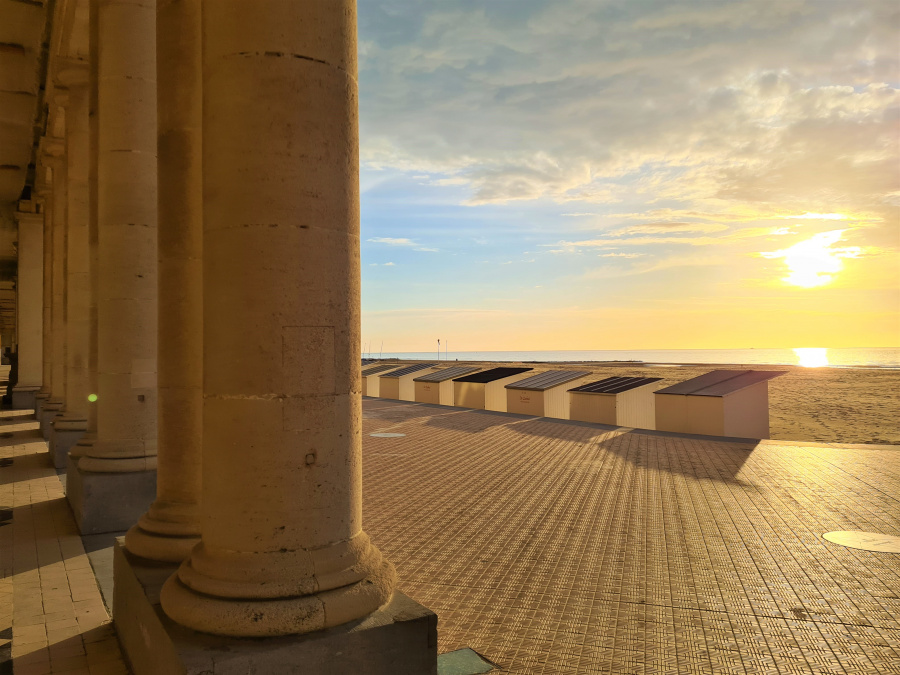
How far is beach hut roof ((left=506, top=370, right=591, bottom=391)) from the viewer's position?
25.8 meters

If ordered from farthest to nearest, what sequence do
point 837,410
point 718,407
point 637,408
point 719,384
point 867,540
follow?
1. point 837,410
2. point 637,408
3. point 719,384
4. point 718,407
5. point 867,540

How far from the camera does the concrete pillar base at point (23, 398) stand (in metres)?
30.8

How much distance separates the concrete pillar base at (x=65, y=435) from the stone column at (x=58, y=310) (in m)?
3.89

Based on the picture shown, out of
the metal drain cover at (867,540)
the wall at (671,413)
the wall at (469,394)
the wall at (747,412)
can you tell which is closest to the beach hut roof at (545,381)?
→ the wall at (469,394)

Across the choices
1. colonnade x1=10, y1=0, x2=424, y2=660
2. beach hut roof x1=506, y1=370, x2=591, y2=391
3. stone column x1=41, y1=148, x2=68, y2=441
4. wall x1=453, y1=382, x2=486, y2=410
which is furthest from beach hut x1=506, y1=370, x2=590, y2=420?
colonnade x1=10, y1=0, x2=424, y2=660

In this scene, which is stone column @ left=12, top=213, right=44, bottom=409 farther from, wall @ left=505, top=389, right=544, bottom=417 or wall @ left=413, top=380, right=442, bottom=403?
wall @ left=505, top=389, right=544, bottom=417

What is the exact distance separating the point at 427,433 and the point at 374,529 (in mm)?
11017

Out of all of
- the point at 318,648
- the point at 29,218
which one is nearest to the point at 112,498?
the point at 318,648

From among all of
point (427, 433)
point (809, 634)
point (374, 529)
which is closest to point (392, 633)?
point (809, 634)

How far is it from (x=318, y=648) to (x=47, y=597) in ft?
16.8

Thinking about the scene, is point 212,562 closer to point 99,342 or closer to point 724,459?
point 99,342

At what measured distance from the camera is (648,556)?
336 inches

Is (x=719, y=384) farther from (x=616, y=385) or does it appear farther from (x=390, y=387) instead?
(x=390, y=387)

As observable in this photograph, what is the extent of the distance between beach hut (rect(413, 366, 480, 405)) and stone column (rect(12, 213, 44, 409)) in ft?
56.7
